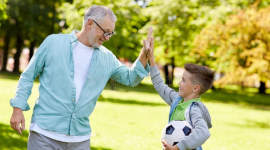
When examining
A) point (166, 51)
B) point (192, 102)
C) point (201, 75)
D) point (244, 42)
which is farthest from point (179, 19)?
point (192, 102)

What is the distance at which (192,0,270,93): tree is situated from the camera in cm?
1875

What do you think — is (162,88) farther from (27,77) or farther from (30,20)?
(30,20)

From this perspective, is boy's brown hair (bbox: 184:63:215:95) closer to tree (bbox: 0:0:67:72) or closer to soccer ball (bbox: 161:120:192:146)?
soccer ball (bbox: 161:120:192:146)

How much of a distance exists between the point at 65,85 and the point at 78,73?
0.59ft

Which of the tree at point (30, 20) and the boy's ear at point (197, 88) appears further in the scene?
the tree at point (30, 20)

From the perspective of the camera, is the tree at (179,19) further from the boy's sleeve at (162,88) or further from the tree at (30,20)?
the boy's sleeve at (162,88)

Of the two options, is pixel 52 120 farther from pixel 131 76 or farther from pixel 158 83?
pixel 158 83

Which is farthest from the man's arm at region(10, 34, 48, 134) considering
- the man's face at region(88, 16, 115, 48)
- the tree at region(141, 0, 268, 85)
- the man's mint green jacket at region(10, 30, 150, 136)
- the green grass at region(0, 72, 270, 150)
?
the tree at region(141, 0, 268, 85)

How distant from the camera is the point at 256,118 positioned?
688 inches

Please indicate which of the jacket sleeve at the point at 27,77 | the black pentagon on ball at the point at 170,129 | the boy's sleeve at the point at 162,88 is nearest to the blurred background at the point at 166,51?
the boy's sleeve at the point at 162,88

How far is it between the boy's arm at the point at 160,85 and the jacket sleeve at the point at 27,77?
3.74 ft

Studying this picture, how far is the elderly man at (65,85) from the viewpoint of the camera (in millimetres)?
3629

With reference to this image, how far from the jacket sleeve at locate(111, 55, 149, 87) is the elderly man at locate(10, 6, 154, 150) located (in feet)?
0.88

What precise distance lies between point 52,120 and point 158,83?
1251 mm
